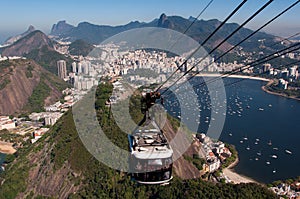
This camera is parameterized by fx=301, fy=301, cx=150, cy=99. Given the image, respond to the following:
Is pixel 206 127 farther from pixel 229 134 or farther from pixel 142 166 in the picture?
pixel 142 166

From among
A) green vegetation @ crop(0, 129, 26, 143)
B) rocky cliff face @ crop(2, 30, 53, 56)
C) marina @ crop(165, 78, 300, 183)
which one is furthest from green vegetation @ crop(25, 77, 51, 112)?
rocky cliff face @ crop(2, 30, 53, 56)

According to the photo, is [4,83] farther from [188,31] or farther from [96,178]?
[188,31]

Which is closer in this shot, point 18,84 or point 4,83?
point 4,83

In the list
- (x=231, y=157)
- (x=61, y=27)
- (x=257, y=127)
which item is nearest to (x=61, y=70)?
(x=257, y=127)

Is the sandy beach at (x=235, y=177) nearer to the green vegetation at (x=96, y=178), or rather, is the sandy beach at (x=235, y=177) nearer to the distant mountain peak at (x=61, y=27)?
the green vegetation at (x=96, y=178)

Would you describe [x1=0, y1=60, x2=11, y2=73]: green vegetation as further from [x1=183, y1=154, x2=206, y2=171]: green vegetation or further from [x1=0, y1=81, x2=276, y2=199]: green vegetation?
[x1=183, y1=154, x2=206, y2=171]: green vegetation

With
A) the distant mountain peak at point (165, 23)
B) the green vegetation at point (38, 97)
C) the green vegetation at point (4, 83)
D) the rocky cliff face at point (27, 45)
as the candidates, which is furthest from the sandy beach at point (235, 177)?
the distant mountain peak at point (165, 23)

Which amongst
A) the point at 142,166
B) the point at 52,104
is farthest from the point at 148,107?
the point at 52,104
